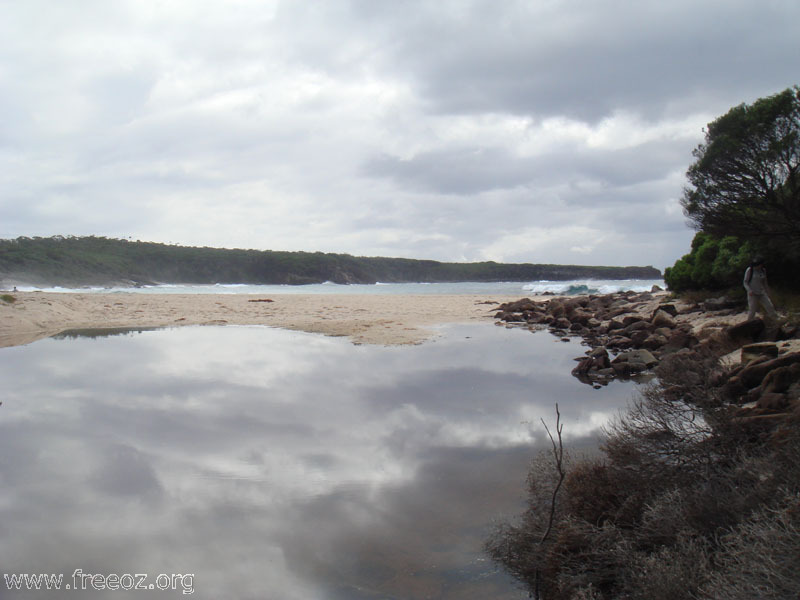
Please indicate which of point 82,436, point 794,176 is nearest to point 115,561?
point 82,436

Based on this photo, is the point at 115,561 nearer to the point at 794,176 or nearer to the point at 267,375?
the point at 267,375

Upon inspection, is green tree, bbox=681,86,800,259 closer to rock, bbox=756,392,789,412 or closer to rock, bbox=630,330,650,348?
rock, bbox=630,330,650,348

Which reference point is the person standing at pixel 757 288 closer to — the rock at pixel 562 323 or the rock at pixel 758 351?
the rock at pixel 758 351

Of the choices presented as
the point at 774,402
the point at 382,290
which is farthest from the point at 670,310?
the point at 382,290

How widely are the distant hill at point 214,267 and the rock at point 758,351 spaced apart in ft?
212

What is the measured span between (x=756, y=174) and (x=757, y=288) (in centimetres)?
233

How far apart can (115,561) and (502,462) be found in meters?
3.23

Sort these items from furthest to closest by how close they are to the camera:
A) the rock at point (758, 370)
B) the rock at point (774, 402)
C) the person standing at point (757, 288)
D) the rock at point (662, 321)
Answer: the rock at point (662, 321) → the person standing at point (757, 288) → the rock at point (758, 370) → the rock at point (774, 402)

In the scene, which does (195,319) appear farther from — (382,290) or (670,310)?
(382,290)

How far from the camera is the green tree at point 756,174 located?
34.9 ft

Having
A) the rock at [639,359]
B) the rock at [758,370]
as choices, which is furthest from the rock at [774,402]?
the rock at [639,359]

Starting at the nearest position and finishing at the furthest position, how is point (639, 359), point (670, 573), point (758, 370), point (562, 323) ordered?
point (670, 573), point (758, 370), point (639, 359), point (562, 323)

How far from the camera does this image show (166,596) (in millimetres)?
3016

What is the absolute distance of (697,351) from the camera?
6641 millimetres
